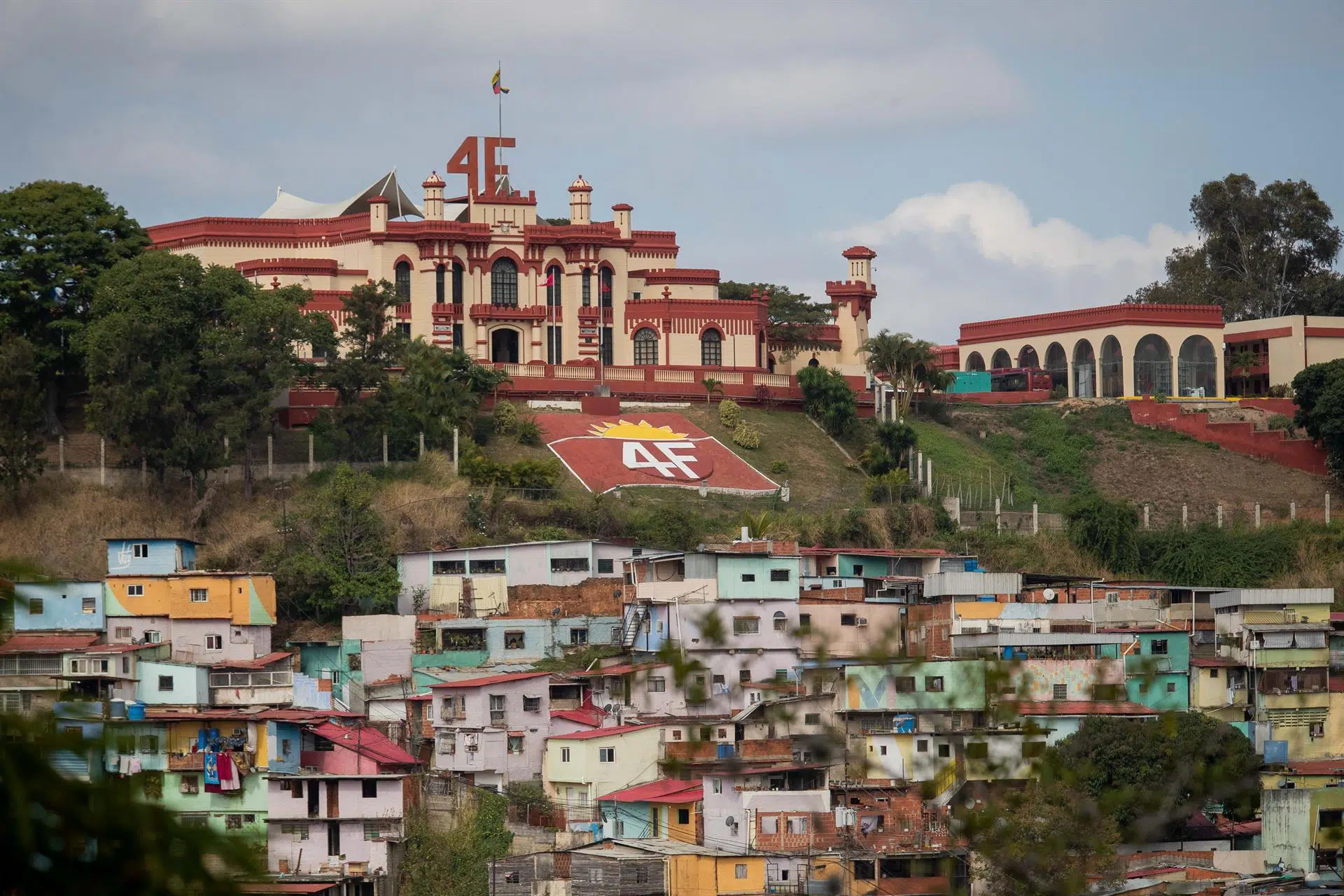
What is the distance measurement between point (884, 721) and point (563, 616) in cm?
1031

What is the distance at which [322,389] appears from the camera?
5994 cm

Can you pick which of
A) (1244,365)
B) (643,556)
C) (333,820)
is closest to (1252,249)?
(1244,365)

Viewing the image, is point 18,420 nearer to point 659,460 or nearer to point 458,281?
point 659,460

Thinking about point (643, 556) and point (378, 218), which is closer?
point (643, 556)

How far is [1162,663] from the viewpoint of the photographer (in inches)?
1747

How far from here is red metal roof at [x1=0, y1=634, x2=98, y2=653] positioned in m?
42.1

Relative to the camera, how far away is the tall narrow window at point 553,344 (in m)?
69.3

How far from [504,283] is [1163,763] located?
37.5 m

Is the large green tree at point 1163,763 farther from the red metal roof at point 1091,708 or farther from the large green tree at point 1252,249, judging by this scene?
the large green tree at point 1252,249

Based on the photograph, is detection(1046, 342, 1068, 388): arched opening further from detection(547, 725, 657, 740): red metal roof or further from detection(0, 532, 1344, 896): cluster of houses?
detection(547, 725, 657, 740): red metal roof

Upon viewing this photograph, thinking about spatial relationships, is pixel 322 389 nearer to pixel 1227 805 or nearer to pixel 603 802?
pixel 603 802

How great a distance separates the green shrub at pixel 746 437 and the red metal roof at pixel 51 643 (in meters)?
23.4

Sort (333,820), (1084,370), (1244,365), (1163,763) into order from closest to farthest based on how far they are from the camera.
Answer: (1163,763) → (333,820) → (1084,370) → (1244,365)

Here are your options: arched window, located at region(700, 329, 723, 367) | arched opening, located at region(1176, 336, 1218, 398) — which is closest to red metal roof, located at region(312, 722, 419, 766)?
arched window, located at region(700, 329, 723, 367)
